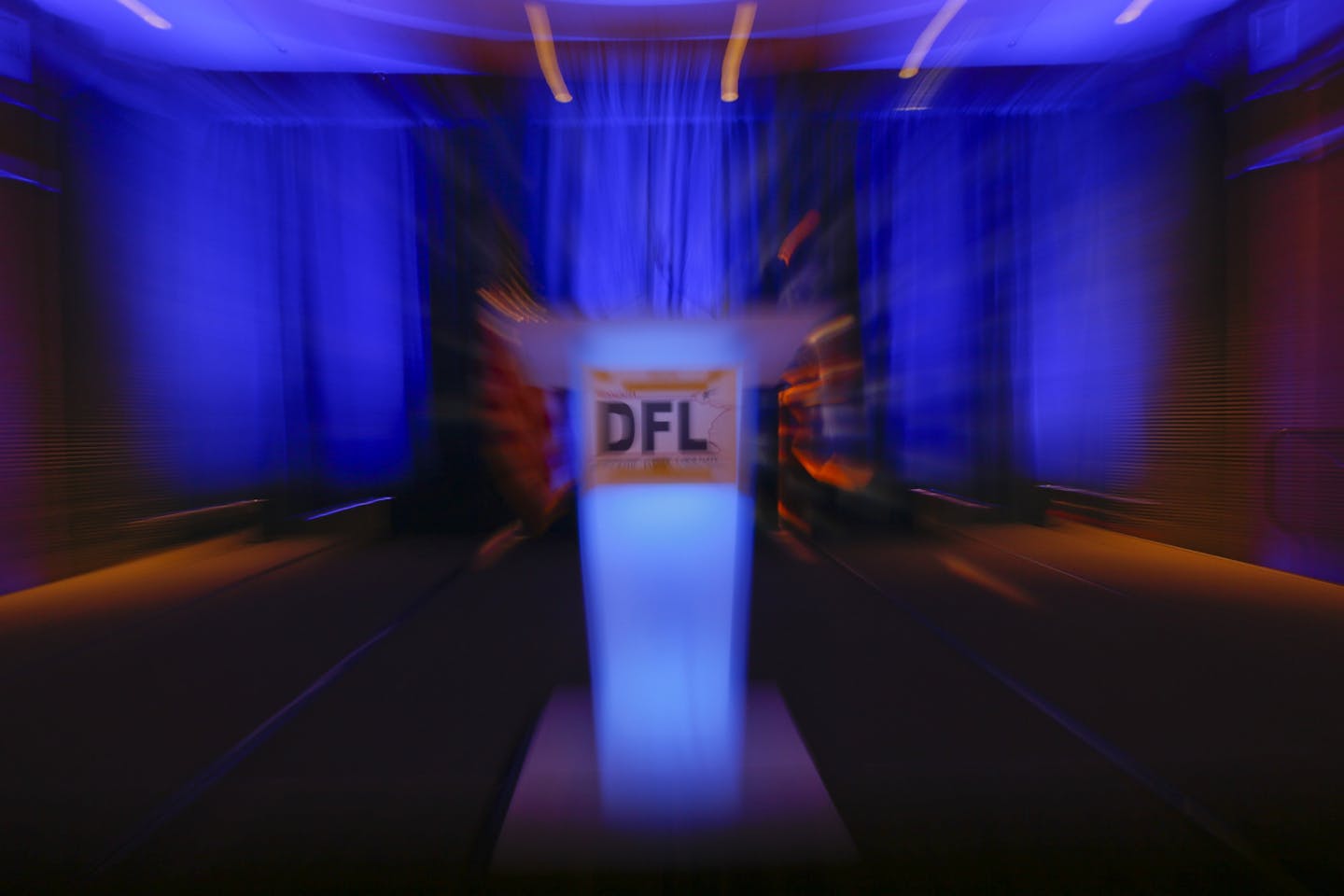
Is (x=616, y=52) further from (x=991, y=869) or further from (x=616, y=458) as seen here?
(x=991, y=869)

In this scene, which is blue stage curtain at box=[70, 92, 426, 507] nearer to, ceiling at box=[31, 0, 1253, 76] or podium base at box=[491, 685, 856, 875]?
ceiling at box=[31, 0, 1253, 76]

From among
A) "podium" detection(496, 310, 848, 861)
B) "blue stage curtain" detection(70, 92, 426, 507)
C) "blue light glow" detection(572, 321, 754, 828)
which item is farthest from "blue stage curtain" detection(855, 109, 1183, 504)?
"blue stage curtain" detection(70, 92, 426, 507)

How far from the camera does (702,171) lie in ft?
9.19

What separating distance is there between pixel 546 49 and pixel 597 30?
22 centimetres

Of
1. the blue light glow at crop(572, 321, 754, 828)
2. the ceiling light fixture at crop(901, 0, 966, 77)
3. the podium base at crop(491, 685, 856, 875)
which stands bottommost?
the podium base at crop(491, 685, 856, 875)

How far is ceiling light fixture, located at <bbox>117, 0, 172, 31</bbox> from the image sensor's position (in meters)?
2.07

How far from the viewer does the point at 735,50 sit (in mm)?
2395

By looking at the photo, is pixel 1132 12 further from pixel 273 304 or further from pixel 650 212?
pixel 273 304

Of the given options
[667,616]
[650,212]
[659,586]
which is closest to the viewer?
[667,616]

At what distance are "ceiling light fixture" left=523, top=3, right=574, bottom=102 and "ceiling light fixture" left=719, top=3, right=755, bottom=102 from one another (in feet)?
2.11

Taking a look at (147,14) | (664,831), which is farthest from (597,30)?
(664,831)

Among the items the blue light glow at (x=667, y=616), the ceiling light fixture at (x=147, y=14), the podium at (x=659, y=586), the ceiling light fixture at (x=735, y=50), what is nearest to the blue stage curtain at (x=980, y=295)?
the podium at (x=659, y=586)

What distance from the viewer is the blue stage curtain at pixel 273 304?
2254mm

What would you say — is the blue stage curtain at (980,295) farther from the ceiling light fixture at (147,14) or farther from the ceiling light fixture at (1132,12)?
the ceiling light fixture at (147,14)
